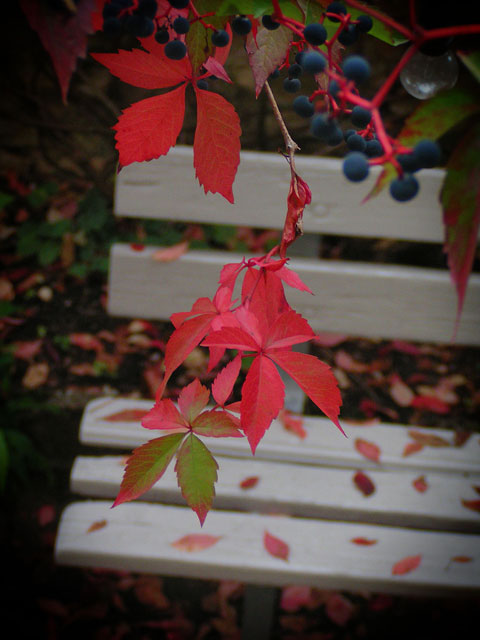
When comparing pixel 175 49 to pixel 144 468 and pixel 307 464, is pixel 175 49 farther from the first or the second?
pixel 307 464

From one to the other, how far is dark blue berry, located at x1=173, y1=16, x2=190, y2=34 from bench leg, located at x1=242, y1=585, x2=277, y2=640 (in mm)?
1030

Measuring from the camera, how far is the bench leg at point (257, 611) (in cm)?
101

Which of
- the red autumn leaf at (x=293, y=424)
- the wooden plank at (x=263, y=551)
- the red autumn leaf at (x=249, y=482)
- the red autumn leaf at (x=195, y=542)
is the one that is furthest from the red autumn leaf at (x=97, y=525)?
the red autumn leaf at (x=293, y=424)

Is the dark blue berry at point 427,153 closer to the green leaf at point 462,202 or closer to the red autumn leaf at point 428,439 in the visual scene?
the green leaf at point 462,202

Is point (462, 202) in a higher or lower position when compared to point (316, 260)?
higher

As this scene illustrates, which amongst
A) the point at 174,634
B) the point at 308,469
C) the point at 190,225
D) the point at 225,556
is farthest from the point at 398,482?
the point at 190,225

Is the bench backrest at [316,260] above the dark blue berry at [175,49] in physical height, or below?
below

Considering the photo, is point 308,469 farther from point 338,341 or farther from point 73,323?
point 73,323

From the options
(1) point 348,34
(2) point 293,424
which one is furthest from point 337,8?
(2) point 293,424

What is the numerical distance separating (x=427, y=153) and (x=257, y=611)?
1.10 m

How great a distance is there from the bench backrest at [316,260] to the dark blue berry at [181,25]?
74 centimetres

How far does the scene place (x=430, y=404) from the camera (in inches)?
56.9

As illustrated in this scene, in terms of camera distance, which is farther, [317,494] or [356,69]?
[317,494]

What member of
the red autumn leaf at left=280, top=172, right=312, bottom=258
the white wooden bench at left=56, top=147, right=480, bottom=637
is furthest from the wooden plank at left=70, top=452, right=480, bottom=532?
the red autumn leaf at left=280, top=172, right=312, bottom=258
